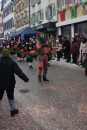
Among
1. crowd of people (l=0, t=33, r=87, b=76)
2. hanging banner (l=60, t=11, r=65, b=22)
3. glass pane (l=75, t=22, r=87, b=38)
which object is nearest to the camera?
crowd of people (l=0, t=33, r=87, b=76)

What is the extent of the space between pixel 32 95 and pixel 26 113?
2.03 meters

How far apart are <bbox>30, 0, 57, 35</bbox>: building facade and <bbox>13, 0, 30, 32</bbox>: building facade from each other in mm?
2631

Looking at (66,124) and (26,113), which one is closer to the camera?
(66,124)

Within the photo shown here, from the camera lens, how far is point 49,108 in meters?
7.06

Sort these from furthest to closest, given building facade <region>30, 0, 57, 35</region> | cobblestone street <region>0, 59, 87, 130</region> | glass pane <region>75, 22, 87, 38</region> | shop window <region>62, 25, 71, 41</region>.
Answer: building facade <region>30, 0, 57, 35</region> → shop window <region>62, 25, 71, 41</region> → glass pane <region>75, 22, 87, 38</region> → cobblestone street <region>0, 59, 87, 130</region>

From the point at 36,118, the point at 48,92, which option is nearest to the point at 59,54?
the point at 48,92

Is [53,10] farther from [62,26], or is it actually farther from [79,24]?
[79,24]

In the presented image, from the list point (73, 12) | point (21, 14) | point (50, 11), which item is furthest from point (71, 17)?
point (21, 14)

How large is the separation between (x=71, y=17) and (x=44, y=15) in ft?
26.5

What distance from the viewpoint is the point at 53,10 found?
30.7 meters

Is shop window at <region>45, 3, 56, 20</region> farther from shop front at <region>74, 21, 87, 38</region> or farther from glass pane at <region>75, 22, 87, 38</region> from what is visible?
glass pane at <region>75, 22, 87, 38</region>

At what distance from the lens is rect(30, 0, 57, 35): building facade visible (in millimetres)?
30656

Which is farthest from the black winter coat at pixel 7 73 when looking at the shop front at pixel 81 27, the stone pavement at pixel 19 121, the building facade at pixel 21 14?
the building facade at pixel 21 14

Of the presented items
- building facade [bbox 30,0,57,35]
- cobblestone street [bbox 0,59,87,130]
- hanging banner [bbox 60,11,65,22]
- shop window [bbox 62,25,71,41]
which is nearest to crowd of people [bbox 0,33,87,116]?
cobblestone street [bbox 0,59,87,130]
